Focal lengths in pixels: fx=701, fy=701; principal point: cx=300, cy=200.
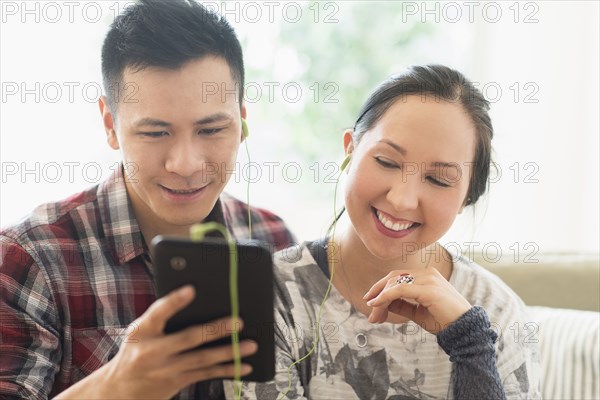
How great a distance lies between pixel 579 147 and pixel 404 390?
1.67 m

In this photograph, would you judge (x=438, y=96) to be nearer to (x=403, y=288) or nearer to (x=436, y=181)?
(x=436, y=181)

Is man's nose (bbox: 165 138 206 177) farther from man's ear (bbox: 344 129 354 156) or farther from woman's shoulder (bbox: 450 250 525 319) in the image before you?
woman's shoulder (bbox: 450 250 525 319)

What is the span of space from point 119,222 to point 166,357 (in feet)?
2.00

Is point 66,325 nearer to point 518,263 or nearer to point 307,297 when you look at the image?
point 307,297

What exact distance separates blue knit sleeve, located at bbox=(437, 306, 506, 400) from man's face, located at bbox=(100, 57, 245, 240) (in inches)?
21.3

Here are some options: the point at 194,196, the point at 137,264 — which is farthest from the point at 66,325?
the point at 194,196

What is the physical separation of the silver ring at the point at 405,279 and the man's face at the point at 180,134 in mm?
407

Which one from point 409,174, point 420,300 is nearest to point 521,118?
point 409,174

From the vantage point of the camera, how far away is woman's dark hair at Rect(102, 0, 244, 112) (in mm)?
1354

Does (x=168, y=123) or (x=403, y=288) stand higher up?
(x=168, y=123)

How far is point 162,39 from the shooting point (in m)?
1.36

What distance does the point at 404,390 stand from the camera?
1.37 metres

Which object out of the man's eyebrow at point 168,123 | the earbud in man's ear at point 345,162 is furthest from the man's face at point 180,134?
the earbud in man's ear at point 345,162

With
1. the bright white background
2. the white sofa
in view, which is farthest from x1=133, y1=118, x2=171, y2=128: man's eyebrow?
the bright white background
